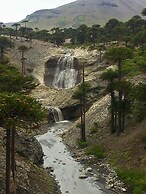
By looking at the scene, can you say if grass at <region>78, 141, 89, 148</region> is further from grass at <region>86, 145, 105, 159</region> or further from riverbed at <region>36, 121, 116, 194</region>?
riverbed at <region>36, 121, 116, 194</region>

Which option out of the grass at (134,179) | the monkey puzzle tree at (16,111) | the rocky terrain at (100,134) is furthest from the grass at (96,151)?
the monkey puzzle tree at (16,111)

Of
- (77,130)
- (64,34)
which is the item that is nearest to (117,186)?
(77,130)

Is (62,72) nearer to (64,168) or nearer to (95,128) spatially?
(95,128)

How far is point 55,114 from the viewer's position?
7881 centimetres

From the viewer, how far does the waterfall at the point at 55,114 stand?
257 ft

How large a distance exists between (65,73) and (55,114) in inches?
1288

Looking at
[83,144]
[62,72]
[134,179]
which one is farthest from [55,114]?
[134,179]

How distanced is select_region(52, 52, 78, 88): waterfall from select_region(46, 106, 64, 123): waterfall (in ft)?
84.6

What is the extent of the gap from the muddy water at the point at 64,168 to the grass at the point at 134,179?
3.10 m

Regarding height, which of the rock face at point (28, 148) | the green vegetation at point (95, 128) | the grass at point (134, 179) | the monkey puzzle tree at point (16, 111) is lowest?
the grass at point (134, 179)

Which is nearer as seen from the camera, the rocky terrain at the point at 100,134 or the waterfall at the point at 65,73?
the rocky terrain at the point at 100,134

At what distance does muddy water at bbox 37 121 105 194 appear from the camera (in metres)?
38.5

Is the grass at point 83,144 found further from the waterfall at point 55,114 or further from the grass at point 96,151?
the waterfall at point 55,114

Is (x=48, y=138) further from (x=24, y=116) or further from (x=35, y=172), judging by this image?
(x=24, y=116)
